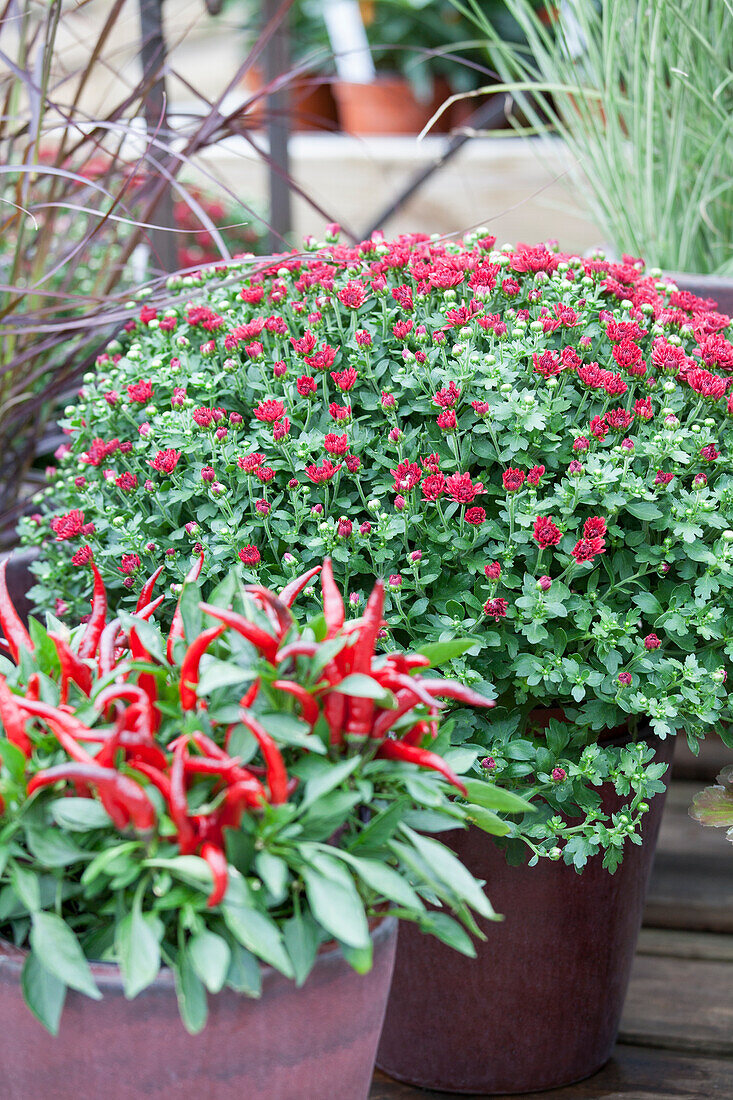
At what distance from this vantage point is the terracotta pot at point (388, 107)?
3986 mm

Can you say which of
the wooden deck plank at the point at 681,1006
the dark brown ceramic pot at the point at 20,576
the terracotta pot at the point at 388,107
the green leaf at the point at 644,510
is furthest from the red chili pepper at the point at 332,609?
the terracotta pot at the point at 388,107

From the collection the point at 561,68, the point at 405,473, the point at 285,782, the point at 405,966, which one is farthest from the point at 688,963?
the point at 561,68

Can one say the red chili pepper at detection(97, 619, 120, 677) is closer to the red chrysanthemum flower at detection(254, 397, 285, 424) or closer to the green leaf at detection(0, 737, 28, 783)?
the green leaf at detection(0, 737, 28, 783)

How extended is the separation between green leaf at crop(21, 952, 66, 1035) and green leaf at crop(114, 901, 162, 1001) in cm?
4

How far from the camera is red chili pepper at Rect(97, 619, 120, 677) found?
86 cm

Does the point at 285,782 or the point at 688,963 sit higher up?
the point at 285,782

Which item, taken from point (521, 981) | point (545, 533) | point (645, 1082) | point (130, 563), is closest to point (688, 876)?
point (645, 1082)

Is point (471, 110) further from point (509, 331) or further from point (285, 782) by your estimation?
point (285, 782)

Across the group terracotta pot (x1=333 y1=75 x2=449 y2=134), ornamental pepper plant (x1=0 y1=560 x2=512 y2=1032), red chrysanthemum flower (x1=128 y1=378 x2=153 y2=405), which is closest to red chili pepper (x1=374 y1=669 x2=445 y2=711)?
ornamental pepper plant (x1=0 y1=560 x2=512 y2=1032)

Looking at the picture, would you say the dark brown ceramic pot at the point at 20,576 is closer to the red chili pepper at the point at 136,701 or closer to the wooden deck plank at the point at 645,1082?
the red chili pepper at the point at 136,701

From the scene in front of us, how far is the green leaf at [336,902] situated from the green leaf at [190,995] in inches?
3.2

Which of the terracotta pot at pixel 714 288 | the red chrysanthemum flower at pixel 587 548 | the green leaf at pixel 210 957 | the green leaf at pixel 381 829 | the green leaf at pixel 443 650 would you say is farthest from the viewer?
the terracotta pot at pixel 714 288

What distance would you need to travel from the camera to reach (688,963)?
1.46 m

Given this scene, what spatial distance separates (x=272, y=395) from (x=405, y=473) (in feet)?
0.57
